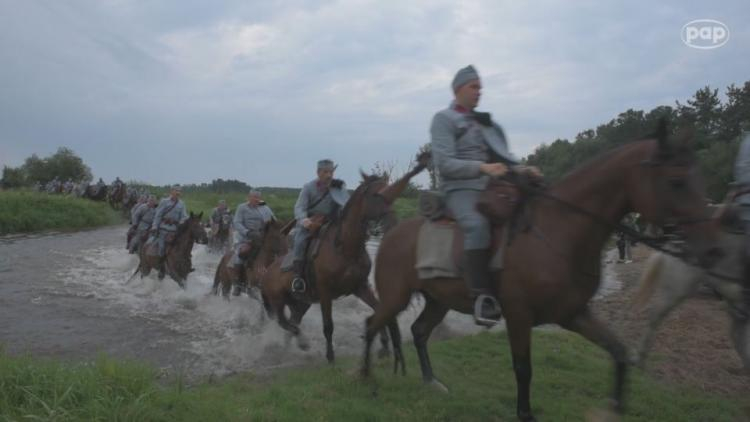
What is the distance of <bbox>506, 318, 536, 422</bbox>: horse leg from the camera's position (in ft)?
14.6

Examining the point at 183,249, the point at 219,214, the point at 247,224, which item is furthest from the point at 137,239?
the point at 247,224

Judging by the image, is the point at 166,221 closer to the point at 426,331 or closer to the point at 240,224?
the point at 240,224

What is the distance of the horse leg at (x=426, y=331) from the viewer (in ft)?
19.7

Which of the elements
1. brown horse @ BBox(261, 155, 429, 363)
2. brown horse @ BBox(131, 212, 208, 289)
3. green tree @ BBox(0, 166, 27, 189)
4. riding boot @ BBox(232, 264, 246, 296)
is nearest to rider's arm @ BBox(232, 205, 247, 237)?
riding boot @ BBox(232, 264, 246, 296)

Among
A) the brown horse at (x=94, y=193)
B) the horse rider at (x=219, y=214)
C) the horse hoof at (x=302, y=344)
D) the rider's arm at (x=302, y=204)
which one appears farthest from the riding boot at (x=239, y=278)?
the brown horse at (x=94, y=193)

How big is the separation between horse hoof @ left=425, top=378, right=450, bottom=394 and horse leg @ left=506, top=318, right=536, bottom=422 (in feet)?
4.16

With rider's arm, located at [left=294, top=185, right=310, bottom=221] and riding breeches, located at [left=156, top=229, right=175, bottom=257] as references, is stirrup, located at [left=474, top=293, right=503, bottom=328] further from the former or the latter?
riding breeches, located at [left=156, top=229, right=175, bottom=257]

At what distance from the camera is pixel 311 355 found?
8250 millimetres

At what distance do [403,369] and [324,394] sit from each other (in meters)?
1.19

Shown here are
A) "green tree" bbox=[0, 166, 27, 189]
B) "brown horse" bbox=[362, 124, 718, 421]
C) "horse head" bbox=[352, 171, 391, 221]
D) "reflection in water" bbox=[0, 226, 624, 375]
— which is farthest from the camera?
"green tree" bbox=[0, 166, 27, 189]

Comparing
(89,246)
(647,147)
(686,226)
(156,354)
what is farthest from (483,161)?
(89,246)

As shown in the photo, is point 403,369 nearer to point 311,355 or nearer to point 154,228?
point 311,355

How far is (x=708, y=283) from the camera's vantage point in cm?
593

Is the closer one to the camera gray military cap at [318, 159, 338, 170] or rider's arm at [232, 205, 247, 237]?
gray military cap at [318, 159, 338, 170]
